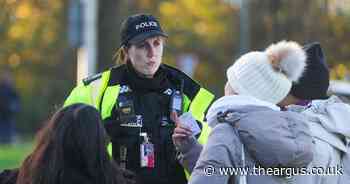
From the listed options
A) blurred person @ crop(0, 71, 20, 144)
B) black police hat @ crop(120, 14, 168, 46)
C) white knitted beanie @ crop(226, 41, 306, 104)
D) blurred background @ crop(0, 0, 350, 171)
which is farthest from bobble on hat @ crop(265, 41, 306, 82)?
blurred person @ crop(0, 71, 20, 144)

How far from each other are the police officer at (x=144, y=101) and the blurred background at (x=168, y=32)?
1314 cm

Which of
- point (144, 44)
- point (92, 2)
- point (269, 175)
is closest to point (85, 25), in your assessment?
point (92, 2)

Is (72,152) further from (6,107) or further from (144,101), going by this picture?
(6,107)

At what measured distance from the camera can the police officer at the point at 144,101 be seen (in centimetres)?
587

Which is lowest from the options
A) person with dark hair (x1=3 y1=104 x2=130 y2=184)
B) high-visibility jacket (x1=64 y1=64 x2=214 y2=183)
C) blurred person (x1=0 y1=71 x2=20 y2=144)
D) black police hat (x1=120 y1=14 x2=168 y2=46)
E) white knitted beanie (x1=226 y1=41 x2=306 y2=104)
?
blurred person (x1=0 y1=71 x2=20 y2=144)

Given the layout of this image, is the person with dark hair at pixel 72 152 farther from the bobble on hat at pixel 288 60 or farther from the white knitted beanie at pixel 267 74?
the bobble on hat at pixel 288 60

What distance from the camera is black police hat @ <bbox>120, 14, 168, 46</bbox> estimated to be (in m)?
5.99

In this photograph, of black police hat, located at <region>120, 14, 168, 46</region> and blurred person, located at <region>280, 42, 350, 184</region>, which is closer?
blurred person, located at <region>280, 42, 350, 184</region>

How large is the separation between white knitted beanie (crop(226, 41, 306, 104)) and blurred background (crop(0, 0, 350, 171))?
14.2 meters

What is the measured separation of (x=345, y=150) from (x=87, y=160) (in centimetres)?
142

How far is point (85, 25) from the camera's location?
17.5 m

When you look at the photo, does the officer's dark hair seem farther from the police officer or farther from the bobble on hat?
the police officer

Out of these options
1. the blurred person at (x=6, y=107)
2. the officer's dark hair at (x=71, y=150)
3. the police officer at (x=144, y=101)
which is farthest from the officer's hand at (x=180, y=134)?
the blurred person at (x=6, y=107)

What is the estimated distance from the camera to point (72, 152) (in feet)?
15.2
